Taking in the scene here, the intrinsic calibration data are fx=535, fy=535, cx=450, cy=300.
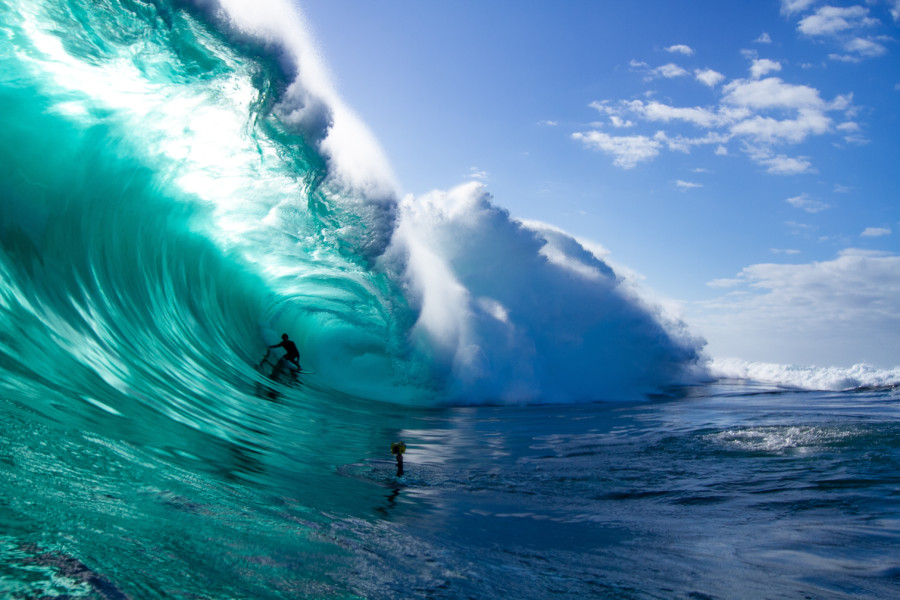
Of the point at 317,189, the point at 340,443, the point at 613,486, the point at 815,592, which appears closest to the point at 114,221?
the point at 317,189

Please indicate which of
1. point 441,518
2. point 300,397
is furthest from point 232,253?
point 441,518

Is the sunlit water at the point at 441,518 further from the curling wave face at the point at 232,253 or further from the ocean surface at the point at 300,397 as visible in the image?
the curling wave face at the point at 232,253

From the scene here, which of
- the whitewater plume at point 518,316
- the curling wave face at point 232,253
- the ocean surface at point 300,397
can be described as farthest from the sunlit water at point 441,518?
the whitewater plume at point 518,316

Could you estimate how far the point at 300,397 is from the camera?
352 inches

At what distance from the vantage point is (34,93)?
624cm

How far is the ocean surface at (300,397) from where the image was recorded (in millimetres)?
2211

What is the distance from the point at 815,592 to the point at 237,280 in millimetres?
12898

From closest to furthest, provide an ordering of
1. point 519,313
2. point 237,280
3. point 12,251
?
point 12,251 < point 237,280 < point 519,313

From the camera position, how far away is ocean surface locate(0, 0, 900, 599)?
2.21m

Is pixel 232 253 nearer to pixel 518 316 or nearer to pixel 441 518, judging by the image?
pixel 518 316

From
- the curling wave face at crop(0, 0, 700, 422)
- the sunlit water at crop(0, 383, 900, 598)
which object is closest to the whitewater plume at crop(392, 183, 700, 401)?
the curling wave face at crop(0, 0, 700, 422)

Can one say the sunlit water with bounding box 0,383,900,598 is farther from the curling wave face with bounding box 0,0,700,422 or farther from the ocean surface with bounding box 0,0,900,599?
the curling wave face with bounding box 0,0,700,422

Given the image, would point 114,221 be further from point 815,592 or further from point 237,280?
point 815,592

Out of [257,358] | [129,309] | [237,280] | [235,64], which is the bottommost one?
[257,358]
